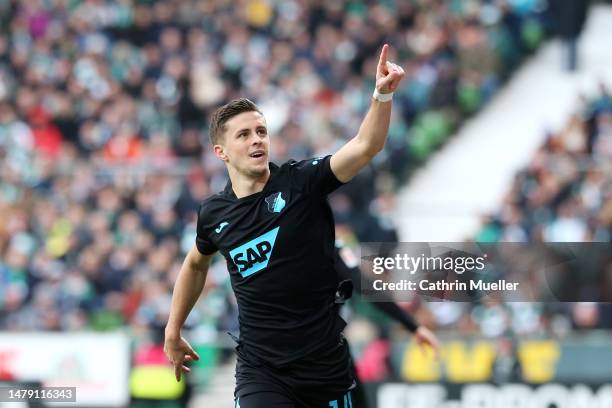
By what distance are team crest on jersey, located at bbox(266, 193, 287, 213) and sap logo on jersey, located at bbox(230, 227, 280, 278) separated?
0.31ft

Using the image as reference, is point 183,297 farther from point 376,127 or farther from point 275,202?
→ point 376,127

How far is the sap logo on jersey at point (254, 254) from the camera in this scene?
5785 mm

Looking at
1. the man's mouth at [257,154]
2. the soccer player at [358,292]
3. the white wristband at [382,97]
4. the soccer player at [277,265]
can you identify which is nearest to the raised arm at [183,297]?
the soccer player at [277,265]

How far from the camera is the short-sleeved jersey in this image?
575 centimetres

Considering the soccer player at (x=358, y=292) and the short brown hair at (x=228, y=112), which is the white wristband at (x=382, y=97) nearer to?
the short brown hair at (x=228, y=112)

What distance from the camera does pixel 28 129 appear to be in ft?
57.1

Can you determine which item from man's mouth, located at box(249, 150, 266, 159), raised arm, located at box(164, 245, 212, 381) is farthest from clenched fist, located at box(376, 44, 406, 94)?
raised arm, located at box(164, 245, 212, 381)

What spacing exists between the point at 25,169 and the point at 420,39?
605cm

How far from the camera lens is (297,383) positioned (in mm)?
5832

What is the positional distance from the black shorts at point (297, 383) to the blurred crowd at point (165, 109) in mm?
6570

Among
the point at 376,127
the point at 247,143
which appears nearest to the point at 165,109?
the point at 247,143

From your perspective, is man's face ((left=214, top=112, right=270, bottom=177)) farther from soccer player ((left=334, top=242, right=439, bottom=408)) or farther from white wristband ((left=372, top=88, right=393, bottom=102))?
soccer player ((left=334, top=242, right=439, bottom=408))

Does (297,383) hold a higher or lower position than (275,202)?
lower

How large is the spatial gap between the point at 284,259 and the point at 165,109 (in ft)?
37.8
